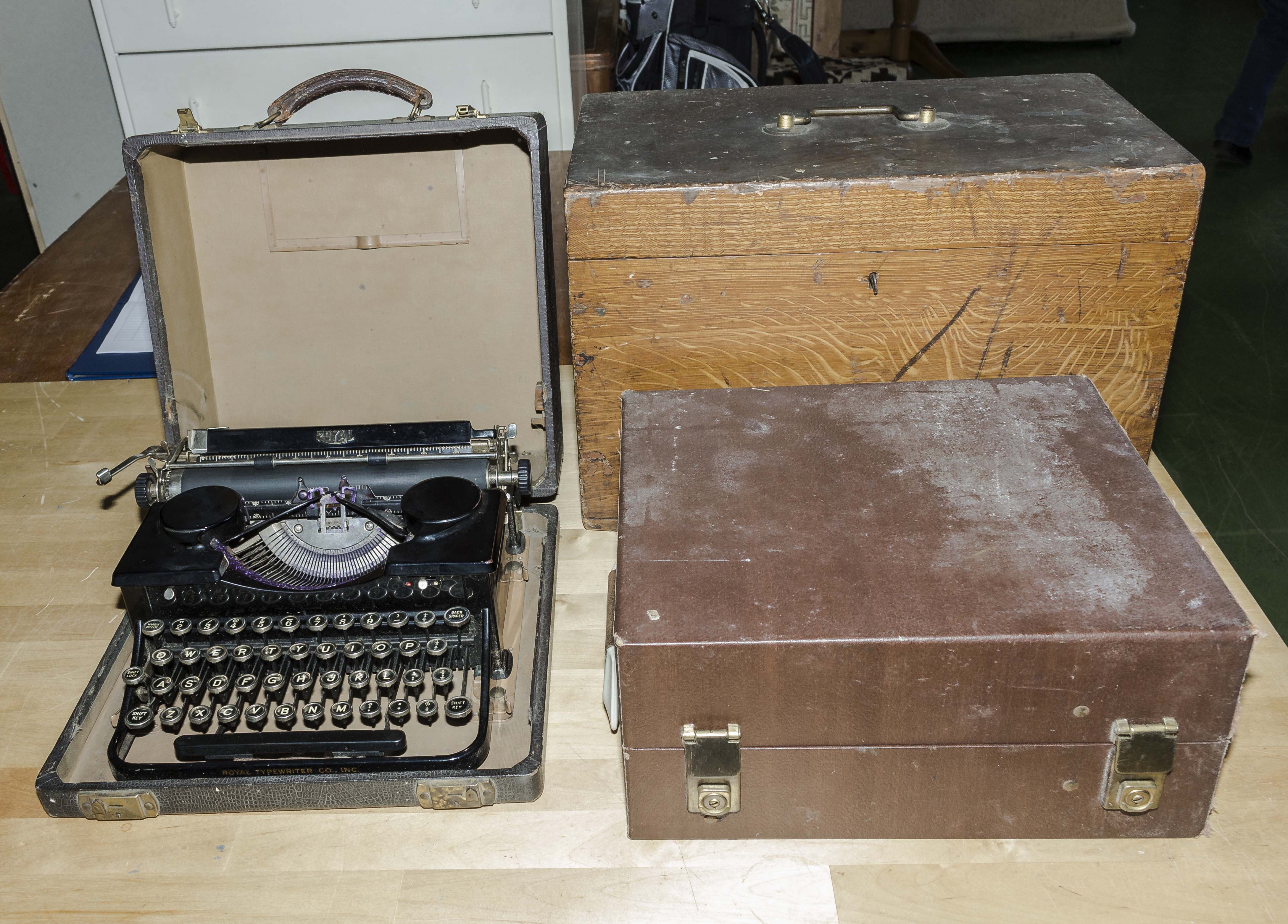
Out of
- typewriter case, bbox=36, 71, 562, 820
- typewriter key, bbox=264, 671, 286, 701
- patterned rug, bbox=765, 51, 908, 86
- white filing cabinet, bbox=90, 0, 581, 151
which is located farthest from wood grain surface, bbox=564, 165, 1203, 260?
patterned rug, bbox=765, 51, 908, 86

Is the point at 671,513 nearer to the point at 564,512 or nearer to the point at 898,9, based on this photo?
the point at 564,512

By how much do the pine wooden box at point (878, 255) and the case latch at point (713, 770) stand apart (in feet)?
1.95

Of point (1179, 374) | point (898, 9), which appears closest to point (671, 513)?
point (1179, 374)

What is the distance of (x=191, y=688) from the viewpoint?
1192mm

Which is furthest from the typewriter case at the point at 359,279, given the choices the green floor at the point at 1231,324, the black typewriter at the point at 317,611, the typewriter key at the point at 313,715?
the green floor at the point at 1231,324

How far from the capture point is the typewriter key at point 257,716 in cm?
116

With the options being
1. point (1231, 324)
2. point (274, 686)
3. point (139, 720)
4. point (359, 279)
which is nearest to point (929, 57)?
point (1231, 324)

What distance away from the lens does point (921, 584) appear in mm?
1002

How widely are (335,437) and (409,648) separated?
0.34 m

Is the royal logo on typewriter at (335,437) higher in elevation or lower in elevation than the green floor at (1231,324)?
higher

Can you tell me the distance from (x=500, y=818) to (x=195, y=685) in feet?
1.28

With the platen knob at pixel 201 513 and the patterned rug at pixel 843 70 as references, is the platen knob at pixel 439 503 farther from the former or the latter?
the patterned rug at pixel 843 70

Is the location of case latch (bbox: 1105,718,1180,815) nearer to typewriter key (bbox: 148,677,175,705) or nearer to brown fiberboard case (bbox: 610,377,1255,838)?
brown fiberboard case (bbox: 610,377,1255,838)

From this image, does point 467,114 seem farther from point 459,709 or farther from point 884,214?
point 459,709
